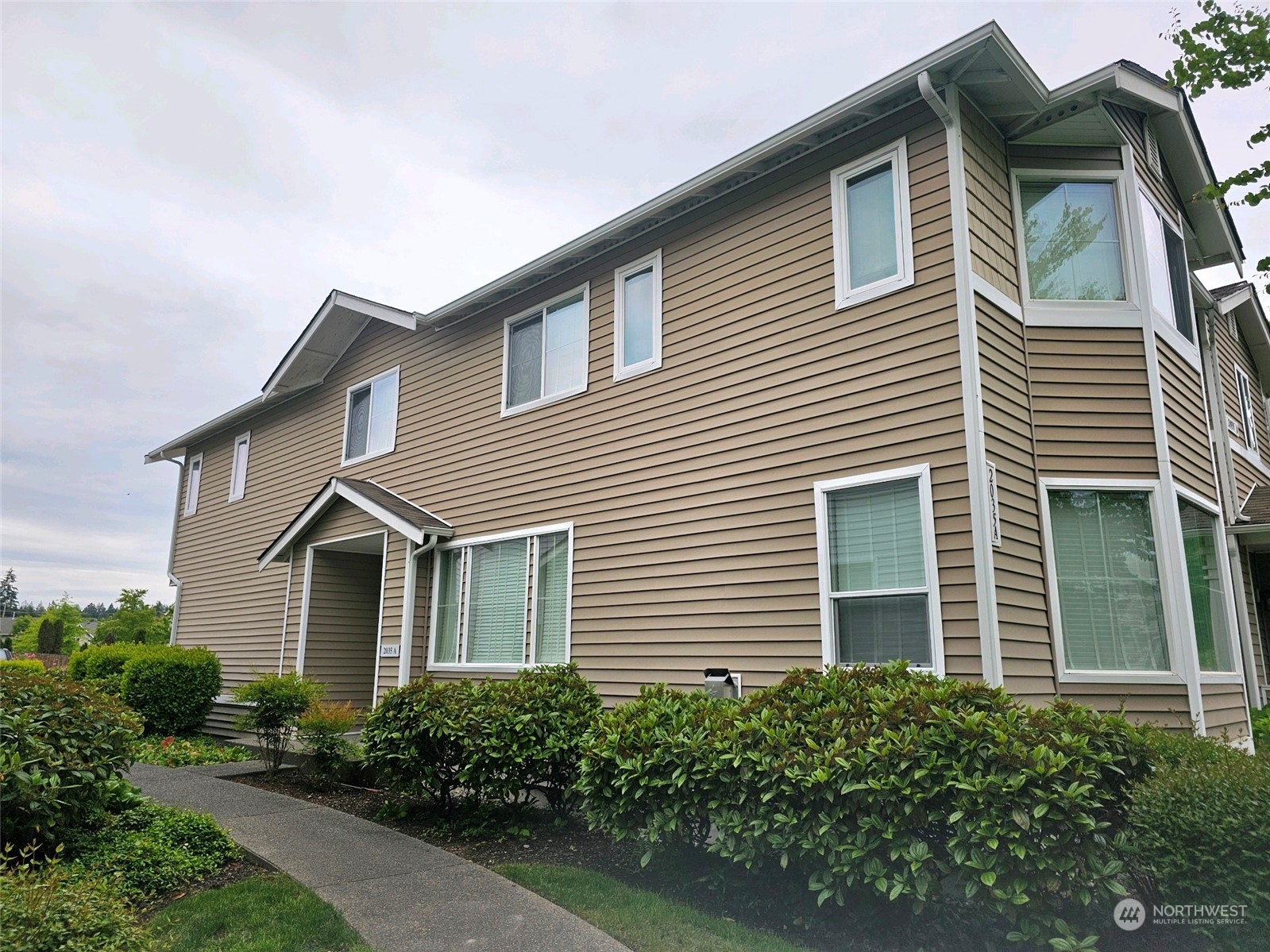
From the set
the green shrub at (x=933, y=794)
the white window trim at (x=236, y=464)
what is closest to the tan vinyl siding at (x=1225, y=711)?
the green shrub at (x=933, y=794)

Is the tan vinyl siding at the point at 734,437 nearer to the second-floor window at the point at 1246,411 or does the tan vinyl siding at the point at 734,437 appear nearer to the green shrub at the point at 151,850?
the green shrub at the point at 151,850

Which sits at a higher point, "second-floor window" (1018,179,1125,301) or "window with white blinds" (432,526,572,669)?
"second-floor window" (1018,179,1125,301)

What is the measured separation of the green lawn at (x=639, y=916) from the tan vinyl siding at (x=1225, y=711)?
4.88 metres

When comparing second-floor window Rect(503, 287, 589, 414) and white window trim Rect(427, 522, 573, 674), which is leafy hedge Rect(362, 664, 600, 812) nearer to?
white window trim Rect(427, 522, 573, 674)

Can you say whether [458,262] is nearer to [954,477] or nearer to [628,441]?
[628,441]

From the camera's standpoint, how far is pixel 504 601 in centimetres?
1102

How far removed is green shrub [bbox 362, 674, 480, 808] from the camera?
7.54m

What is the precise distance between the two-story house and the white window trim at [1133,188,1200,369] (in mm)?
63

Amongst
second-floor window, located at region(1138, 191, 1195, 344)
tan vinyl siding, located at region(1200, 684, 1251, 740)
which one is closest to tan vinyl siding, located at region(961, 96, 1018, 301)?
second-floor window, located at region(1138, 191, 1195, 344)

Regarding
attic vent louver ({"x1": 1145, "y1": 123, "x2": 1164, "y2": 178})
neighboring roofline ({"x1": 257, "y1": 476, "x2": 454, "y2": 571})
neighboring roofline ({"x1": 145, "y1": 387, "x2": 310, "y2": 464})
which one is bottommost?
neighboring roofline ({"x1": 257, "y1": 476, "x2": 454, "y2": 571})

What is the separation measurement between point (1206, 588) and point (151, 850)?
31.2ft

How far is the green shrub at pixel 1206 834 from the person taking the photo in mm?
4059

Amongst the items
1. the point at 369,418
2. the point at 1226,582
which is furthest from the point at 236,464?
the point at 1226,582

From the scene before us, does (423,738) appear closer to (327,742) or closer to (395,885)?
(395,885)
